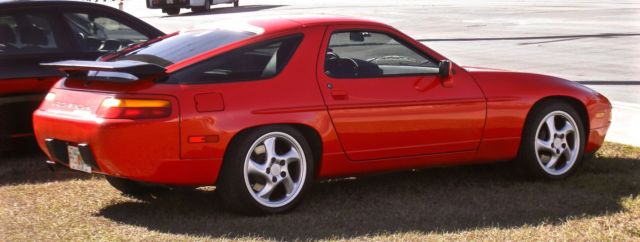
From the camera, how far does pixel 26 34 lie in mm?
8328

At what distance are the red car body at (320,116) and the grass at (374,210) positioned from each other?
0.26 meters

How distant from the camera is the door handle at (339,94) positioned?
632 centimetres

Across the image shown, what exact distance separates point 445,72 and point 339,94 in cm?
79

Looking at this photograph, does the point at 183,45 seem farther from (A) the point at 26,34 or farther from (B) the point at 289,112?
(A) the point at 26,34

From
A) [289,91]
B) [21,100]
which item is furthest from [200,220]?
[21,100]

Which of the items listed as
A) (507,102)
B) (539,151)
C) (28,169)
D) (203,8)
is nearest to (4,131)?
(28,169)

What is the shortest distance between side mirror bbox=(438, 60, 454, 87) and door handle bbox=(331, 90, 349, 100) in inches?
28.3

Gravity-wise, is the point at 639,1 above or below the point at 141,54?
below

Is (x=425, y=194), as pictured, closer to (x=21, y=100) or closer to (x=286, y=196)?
(x=286, y=196)

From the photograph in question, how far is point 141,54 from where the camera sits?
21.9 feet

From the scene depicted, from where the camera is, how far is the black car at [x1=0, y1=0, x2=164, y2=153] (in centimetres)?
803

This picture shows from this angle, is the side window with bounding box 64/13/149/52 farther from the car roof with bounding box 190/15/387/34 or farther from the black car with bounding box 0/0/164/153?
the car roof with bounding box 190/15/387/34

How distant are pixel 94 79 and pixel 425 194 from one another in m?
2.24

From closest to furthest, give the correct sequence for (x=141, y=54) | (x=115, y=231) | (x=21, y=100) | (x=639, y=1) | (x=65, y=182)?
(x=115, y=231)
(x=141, y=54)
(x=65, y=182)
(x=21, y=100)
(x=639, y=1)
